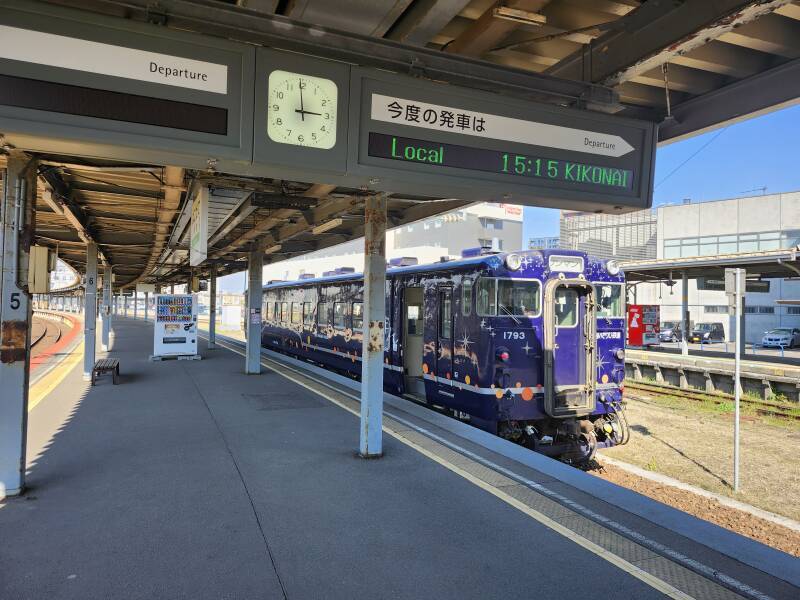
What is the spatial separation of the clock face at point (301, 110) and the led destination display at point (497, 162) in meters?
0.33

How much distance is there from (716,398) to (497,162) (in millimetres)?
15252

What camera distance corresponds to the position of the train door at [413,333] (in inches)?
449

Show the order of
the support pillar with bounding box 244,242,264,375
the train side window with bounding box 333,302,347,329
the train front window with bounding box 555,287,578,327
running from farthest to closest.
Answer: the train side window with bounding box 333,302,347,329, the support pillar with bounding box 244,242,264,375, the train front window with bounding box 555,287,578,327

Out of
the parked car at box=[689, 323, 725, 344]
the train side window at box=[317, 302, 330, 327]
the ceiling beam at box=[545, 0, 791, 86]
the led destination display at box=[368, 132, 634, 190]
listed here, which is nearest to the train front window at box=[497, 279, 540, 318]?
the led destination display at box=[368, 132, 634, 190]

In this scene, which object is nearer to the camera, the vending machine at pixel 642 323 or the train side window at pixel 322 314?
the train side window at pixel 322 314

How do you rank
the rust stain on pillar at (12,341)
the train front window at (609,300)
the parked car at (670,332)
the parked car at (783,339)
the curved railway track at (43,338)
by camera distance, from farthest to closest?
the parked car at (670,332)
the parked car at (783,339)
the curved railway track at (43,338)
the train front window at (609,300)
the rust stain on pillar at (12,341)

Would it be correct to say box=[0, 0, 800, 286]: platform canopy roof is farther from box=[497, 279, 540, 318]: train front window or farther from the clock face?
box=[497, 279, 540, 318]: train front window

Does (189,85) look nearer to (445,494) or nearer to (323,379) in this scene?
(445,494)

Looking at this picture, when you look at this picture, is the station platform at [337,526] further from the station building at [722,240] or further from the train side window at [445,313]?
the station building at [722,240]

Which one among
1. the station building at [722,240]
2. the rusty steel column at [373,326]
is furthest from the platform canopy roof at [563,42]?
the station building at [722,240]

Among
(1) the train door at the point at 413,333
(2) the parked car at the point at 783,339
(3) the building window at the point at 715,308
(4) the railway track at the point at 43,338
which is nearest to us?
(1) the train door at the point at 413,333

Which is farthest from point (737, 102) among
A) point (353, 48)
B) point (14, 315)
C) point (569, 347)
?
point (14, 315)

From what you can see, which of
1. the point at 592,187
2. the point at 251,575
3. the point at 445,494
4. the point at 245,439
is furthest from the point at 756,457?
the point at 251,575

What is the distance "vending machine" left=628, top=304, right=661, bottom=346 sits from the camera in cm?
2683
